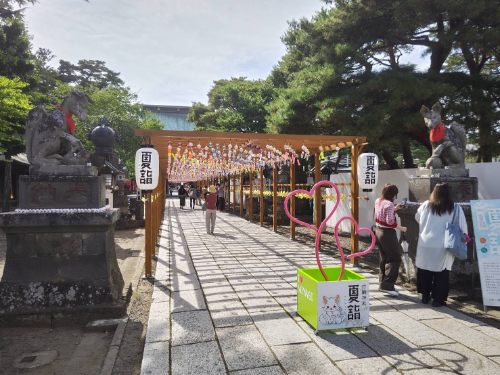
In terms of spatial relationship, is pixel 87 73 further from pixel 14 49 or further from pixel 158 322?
pixel 158 322

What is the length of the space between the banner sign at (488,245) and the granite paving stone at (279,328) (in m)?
2.74

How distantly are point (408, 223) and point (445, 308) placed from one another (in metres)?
1.71

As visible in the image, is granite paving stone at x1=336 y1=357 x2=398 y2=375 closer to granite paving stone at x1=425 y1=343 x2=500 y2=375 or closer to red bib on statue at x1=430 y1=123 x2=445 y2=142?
granite paving stone at x1=425 y1=343 x2=500 y2=375

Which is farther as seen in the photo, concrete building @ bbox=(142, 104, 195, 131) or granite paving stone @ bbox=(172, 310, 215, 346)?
concrete building @ bbox=(142, 104, 195, 131)

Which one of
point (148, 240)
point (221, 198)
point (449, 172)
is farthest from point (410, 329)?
point (221, 198)

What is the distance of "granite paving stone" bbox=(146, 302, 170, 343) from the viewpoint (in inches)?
145

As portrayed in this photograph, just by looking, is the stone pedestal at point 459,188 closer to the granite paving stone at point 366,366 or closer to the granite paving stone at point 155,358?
the granite paving stone at point 366,366

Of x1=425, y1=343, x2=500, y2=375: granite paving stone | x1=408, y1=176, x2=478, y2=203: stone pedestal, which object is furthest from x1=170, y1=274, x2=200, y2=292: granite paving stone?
x1=408, y1=176, x2=478, y2=203: stone pedestal

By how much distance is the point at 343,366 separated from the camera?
3053 millimetres

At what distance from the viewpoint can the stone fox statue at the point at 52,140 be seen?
15.0 ft

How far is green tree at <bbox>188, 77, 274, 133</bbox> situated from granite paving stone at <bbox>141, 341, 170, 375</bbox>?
11885mm

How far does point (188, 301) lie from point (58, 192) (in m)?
2.40

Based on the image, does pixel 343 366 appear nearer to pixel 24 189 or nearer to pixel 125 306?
pixel 125 306

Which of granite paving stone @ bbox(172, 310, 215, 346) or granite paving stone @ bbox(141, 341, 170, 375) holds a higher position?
granite paving stone @ bbox(172, 310, 215, 346)
